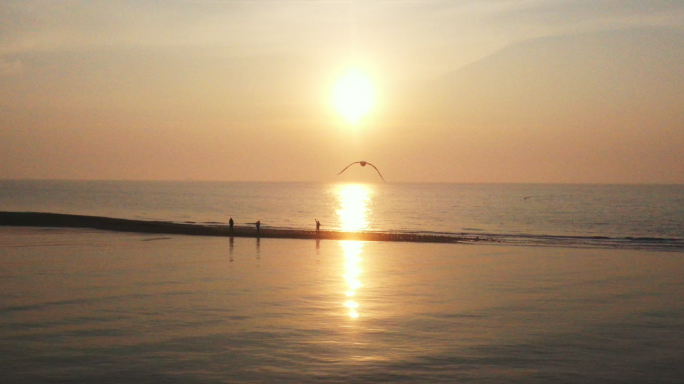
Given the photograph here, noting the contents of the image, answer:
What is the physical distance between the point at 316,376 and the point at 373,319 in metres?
7.43

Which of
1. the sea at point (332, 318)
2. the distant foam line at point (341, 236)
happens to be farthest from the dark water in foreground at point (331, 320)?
the distant foam line at point (341, 236)

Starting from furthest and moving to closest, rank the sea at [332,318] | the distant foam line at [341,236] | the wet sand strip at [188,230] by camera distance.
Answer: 1. the wet sand strip at [188,230]
2. the distant foam line at [341,236]
3. the sea at [332,318]

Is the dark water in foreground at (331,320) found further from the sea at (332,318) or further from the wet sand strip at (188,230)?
the wet sand strip at (188,230)

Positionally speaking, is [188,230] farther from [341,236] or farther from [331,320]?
[331,320]

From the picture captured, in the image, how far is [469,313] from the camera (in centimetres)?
2519

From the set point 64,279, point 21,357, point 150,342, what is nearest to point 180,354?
point 150,342

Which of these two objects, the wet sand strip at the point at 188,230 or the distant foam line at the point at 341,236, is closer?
the distant foam line at the point at 341,236

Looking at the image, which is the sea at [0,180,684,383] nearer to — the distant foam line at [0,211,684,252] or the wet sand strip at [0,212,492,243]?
the distant foam line at [0,211,684,252]

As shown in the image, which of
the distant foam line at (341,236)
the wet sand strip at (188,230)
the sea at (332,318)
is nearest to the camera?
the sea at (332,318)

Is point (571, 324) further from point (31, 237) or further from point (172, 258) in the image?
point (31, 237)

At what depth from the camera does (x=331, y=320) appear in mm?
23062

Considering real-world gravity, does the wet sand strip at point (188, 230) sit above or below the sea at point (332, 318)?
above

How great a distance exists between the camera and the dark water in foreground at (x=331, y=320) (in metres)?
16.9

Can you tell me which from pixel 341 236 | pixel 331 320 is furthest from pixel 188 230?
pixel 331 320
